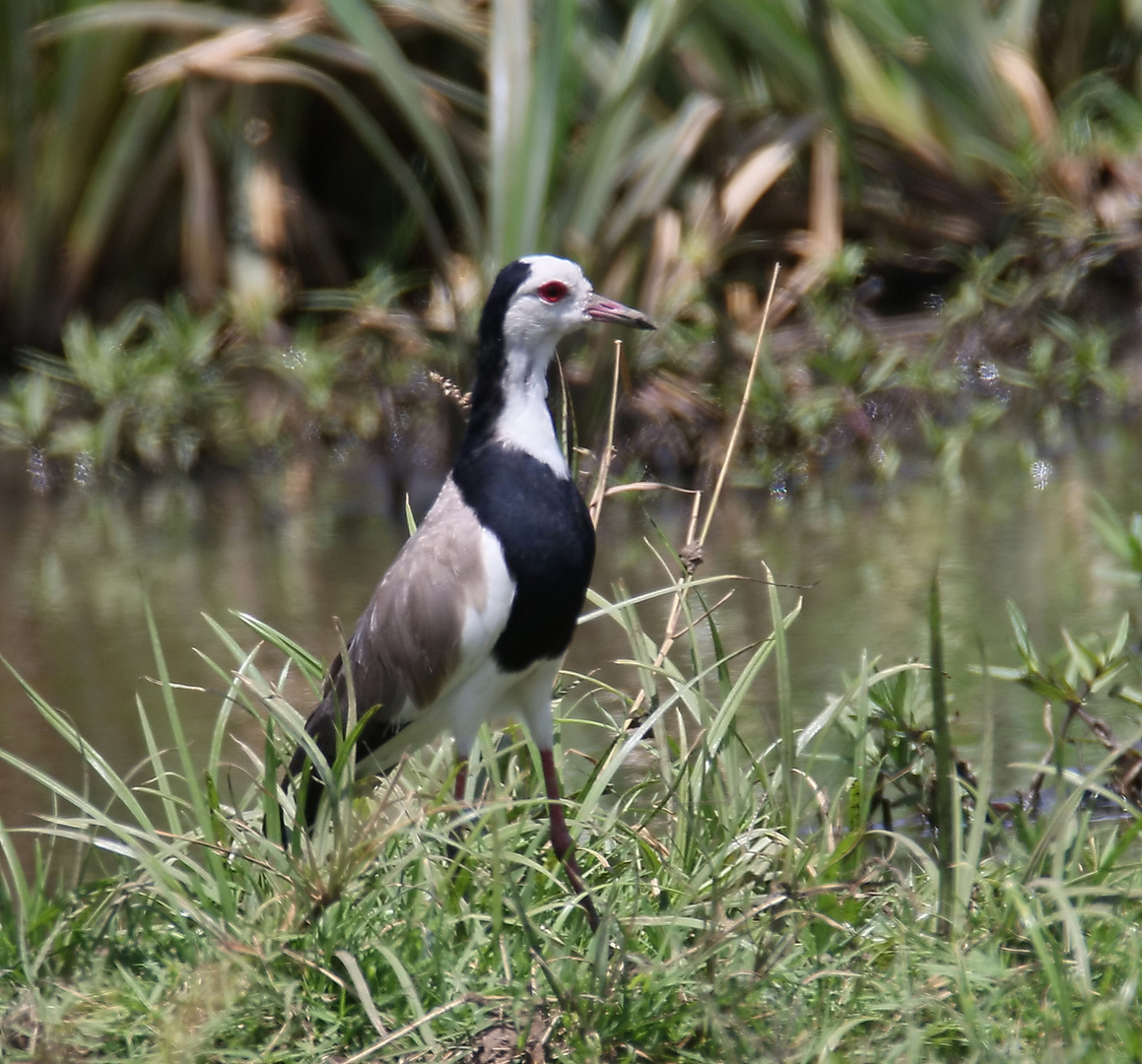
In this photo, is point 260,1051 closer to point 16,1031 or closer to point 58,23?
point 16,1031

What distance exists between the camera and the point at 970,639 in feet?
13.9

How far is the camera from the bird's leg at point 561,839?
102 inches

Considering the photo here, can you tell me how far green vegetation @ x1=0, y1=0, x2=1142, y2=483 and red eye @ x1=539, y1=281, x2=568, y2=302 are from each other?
2.38 m

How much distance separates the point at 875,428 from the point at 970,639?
2.33 m

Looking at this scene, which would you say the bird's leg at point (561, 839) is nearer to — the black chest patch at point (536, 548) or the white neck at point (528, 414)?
the black chest patch at point (536, 548)

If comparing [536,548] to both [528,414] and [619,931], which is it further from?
[619,931]

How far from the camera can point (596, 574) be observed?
530cm

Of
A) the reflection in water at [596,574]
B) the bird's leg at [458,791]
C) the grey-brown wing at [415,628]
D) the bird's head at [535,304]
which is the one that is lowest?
the reflection in water at [596,574]

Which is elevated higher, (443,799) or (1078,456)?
(443,799)

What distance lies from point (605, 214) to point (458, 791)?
3755 millimetres

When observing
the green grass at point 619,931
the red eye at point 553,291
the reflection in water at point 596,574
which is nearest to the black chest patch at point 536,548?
the green grass at point 619,931

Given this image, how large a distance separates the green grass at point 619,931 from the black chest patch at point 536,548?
0.17 metres

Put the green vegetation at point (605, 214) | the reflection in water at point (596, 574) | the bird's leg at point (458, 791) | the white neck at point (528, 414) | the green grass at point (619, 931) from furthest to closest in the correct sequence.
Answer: the green vegetation at point (605, 214)
the reflection in water at point (596, 574)
the white neck at point (528, 414)
the bird's leg at point (458, 791)
the green grass at point (619, 931)

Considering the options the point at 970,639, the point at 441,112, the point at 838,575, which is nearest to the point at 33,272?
the point at 441,112
